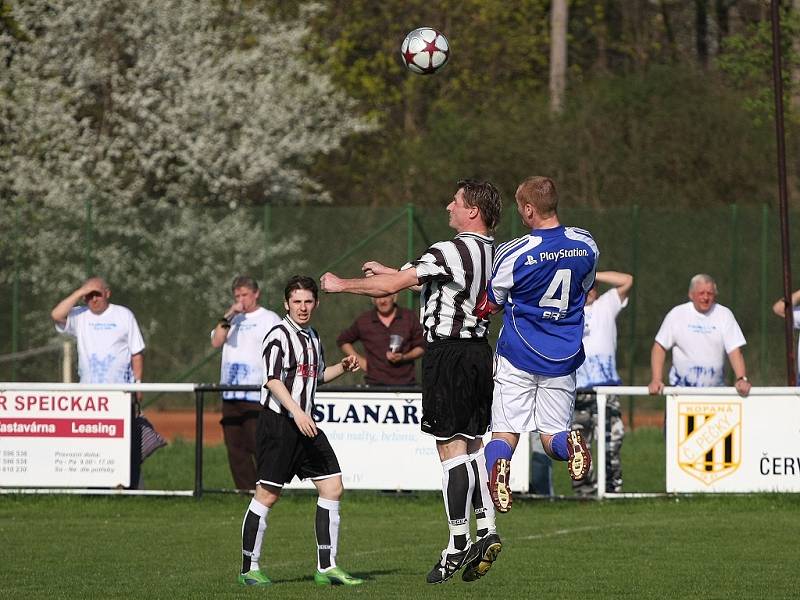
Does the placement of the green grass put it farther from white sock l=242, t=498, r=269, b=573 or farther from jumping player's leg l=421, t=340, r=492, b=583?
jumping player's leg l=421, t=340, r=492, b=583

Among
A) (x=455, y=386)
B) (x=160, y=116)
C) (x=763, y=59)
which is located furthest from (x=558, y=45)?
(x=455, y=386)

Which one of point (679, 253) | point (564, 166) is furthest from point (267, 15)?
point (679, 253)

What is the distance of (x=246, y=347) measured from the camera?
51.4 ft

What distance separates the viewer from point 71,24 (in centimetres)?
2739

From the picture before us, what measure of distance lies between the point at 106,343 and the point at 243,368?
1396mm

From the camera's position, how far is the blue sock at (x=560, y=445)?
9.05 m

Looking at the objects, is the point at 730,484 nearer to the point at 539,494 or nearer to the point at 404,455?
the point at 539,494

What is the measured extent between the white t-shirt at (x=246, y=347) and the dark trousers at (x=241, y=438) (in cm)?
12

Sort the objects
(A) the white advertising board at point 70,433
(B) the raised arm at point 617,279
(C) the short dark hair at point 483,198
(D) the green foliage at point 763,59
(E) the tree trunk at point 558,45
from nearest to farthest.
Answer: (C) the short dark hair at point 483,198 < (B) the raised arm at point 617,279 < (A) the white advertising board at point 70,433 < (D) the green foliage at point 763,59 < (E) the tree trunk at point 558,45

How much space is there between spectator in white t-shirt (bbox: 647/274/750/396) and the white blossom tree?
9.34 meters

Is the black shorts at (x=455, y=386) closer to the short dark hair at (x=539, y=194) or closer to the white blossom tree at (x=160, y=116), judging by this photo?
the short dark hair at (x=539, y=194)

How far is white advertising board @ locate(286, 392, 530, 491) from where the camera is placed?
1484 cm

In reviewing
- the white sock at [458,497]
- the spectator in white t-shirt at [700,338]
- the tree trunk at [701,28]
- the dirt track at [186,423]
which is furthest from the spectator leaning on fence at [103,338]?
the tree trunk at [701,28]

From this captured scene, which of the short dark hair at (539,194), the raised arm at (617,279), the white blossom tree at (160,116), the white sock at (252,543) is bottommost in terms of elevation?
the white sock at (252,543)
